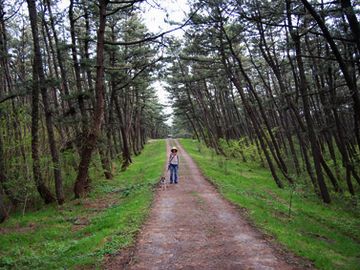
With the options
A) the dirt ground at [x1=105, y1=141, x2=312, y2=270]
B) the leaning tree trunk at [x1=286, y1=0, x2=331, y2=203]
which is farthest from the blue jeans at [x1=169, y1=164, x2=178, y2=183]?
the leaning tree trunk at [x1=286, y1=0, x2=331, y2=203]

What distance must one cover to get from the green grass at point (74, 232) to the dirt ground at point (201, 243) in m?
0.51

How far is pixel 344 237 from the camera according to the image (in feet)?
37.3

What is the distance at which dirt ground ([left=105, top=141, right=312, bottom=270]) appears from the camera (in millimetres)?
6988

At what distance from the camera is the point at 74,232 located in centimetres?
1098

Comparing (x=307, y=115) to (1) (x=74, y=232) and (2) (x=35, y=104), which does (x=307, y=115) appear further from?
(2) (x=35, y=104)

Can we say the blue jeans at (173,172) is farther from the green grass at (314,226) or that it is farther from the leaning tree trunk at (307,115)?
the leaning tree trunk at (307,115)

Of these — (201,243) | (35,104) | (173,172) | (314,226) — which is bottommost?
(314,226)

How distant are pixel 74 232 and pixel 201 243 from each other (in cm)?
467

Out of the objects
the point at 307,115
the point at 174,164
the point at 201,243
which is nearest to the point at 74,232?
the point at 201,243

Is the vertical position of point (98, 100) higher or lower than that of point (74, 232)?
higher

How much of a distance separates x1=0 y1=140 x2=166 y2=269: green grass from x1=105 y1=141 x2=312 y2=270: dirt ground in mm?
507

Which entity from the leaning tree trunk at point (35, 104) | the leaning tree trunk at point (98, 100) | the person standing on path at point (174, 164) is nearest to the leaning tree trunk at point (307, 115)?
the person standing on path at point (174, 164)

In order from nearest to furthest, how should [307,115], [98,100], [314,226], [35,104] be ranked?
[314,226]
[35,104]
[98,100]
[307,115]

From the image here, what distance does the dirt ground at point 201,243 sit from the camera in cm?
699
